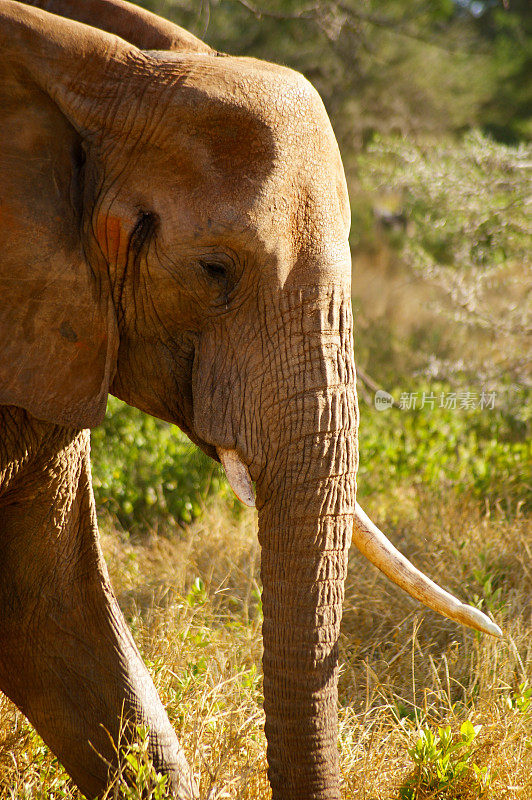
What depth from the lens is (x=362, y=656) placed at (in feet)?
12.8

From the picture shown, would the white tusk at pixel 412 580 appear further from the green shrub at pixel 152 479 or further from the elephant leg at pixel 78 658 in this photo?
the green shrub at pixel 152 479

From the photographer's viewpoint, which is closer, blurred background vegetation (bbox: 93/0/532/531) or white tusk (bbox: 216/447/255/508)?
white tusk (bbox: 216/447/255/508)

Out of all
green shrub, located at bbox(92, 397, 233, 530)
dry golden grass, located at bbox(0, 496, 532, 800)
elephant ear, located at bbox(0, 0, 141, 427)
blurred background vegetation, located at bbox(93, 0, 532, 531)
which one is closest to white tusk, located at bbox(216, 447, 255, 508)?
elephant ear, located at bbox(0, 0, 141, 427)

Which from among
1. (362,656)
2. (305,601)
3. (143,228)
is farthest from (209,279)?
(362,656)

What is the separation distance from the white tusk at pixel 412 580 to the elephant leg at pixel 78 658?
79 cm

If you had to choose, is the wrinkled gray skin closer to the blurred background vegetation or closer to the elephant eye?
the elephant eye

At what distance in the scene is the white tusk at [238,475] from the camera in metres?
2.22

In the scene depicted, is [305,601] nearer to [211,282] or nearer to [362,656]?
[211,282]

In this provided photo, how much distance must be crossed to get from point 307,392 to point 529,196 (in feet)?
15.7

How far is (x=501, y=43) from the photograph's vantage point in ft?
41.5

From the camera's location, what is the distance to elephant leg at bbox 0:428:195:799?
2.67 meters

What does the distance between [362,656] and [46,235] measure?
2.43m

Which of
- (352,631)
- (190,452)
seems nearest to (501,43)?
(190,452)

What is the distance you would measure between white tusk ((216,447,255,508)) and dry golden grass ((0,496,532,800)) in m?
0.80
